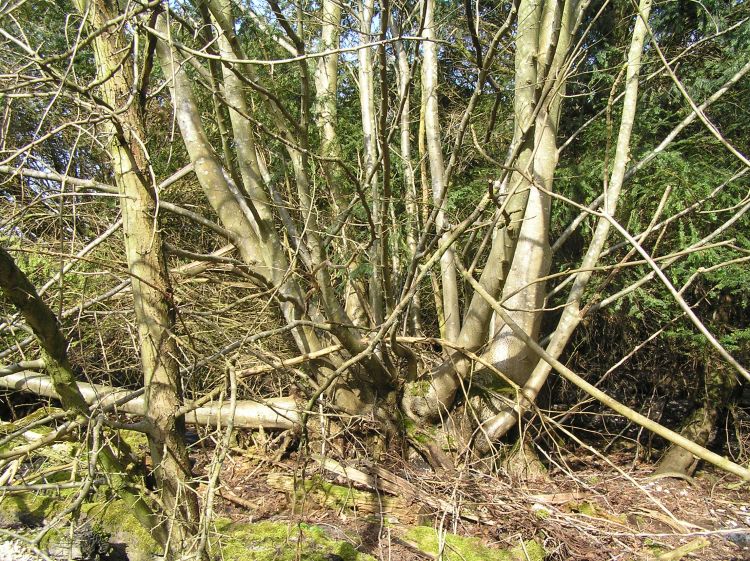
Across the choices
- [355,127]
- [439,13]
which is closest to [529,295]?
[355,127]

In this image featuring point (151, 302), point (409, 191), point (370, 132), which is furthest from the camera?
point (409, 191)

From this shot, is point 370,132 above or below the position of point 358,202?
above

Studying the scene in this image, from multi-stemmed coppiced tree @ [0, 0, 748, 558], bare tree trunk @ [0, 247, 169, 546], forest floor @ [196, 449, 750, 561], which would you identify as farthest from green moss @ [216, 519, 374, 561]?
bare tree trunk @ [0, 247, 169, 546]

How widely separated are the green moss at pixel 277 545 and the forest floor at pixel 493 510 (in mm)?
147

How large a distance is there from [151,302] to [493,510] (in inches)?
131

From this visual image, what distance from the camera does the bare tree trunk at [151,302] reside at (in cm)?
268

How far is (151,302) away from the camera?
2.79 m

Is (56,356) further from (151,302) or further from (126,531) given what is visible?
(126,531)

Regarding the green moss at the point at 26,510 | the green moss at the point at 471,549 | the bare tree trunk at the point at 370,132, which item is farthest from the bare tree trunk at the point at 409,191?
the green moss at the point at 26,510

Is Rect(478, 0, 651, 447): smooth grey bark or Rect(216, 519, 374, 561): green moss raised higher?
Rect(478, 0, 651, 447): smooth grey bark

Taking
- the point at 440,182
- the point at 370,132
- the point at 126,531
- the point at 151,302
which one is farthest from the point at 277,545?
the point at 370,132

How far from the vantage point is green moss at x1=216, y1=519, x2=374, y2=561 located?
3.97 m

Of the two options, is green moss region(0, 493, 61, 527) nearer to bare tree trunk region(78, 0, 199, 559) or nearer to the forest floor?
the forest floor

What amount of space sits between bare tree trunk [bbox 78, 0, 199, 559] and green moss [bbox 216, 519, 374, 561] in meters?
1.18
